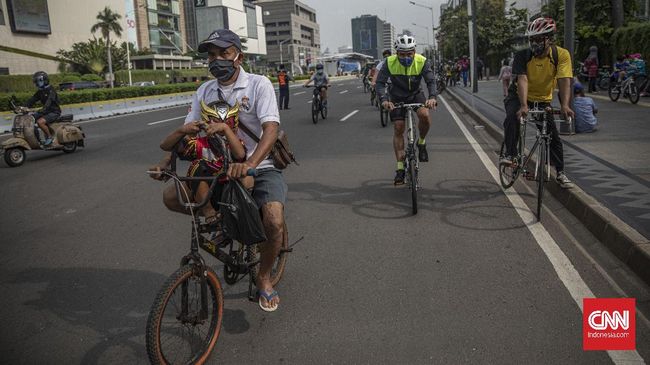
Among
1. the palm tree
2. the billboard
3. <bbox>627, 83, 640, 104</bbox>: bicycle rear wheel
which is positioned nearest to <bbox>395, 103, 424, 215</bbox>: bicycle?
<bbox>627, 83, 640, 104</bbox>: bicycle rear wheel

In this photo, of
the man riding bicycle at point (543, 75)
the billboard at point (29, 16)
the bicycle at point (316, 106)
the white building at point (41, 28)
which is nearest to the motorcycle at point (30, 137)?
the bicycle at point (316, 106)

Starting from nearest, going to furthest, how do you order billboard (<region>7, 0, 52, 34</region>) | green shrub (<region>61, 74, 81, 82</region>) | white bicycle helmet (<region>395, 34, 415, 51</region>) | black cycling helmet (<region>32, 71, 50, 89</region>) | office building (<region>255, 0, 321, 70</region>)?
white bicycle helmet (<region>395, 34, 415, 51</region>) → black cycling helmet (<region>32, 71, 50, 89</region>) → green shrub (<region>61, 74, 81, 82</region>) → billboard (<region>7, 0, 52, 34</region>) → office building (<region>255, 0, 321, 70</region>)

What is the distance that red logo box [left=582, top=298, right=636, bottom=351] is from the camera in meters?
3.18

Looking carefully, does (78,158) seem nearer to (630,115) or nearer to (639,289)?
(639,289)

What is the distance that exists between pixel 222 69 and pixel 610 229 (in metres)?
3.63

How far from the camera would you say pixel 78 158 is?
37.7 ft

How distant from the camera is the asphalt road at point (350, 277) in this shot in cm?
326

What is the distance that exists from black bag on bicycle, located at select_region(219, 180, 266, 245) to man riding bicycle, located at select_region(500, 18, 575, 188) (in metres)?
3.96

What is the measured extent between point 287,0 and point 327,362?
168 meters

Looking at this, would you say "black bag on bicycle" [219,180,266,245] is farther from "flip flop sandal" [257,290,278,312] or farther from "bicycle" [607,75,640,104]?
"bicycle" [607,75,640,104]

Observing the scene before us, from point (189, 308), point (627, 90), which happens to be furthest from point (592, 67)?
point (189, 308)

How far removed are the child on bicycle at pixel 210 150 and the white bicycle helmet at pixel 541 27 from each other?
3979mm

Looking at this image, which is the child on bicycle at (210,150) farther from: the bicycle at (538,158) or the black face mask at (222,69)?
the bicycle at (538,158)

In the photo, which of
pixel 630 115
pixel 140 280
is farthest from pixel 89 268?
pixel 630 115
